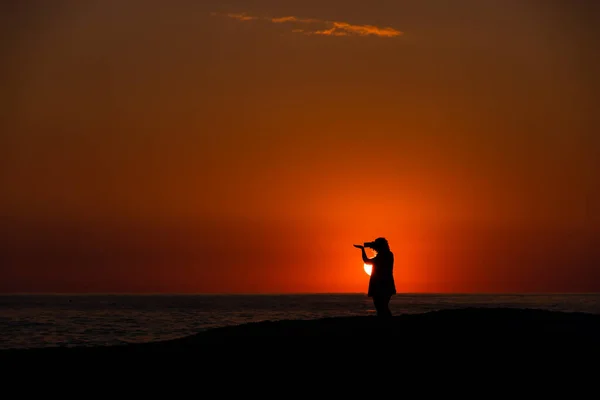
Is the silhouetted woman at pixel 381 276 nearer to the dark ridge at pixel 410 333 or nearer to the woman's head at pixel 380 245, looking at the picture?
the woman's head at pixel 380 245

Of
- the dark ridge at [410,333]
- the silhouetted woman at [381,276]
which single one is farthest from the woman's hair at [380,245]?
the dark ridge at [410,333]

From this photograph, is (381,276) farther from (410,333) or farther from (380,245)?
(410,333)

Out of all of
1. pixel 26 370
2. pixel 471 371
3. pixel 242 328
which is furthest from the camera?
pixel 242 328

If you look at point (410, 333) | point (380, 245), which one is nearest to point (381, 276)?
point (380, 245)

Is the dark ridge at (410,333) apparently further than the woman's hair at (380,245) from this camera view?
No

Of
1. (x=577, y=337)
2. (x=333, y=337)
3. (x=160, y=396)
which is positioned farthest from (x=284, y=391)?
(x=577, y=337)

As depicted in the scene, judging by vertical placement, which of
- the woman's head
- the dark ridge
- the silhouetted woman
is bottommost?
the dark ridge

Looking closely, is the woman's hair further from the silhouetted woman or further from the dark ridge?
the dark ridge

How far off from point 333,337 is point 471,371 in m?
3.82

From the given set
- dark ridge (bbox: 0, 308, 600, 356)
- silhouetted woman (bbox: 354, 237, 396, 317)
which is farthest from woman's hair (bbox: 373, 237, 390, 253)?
dark ridge (bbox: 0, 308, 600, 356)

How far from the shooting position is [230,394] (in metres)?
17.0

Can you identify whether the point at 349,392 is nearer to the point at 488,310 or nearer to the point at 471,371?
the point at 471,371

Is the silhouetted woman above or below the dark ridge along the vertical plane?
above

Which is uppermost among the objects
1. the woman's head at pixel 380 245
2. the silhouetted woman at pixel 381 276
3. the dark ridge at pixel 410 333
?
the woman's head at pixel 380 245
